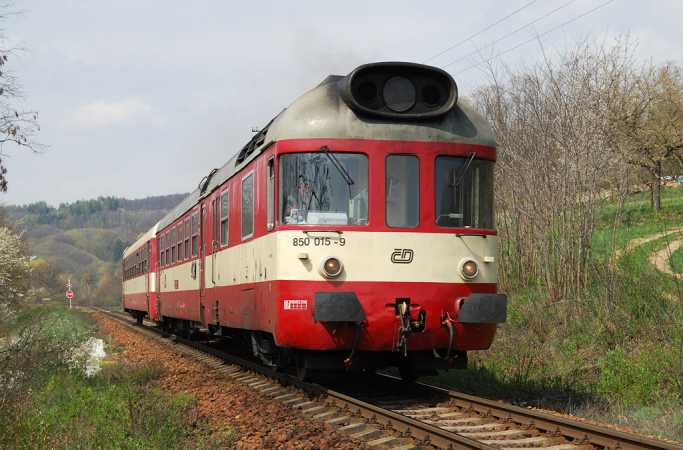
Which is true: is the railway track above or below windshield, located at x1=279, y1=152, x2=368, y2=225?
below

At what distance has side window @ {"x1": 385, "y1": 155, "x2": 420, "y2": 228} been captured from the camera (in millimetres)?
8984

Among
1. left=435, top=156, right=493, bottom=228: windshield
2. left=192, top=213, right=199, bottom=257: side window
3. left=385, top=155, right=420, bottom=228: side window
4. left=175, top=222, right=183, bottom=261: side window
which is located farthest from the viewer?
left=175, top=222, right=183, bottom=261: side window

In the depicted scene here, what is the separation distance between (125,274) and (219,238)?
79.8 feet

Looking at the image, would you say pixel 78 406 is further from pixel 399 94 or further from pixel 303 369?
pixel 399 94

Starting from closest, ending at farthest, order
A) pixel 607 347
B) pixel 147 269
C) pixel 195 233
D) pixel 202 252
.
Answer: pixel 607 347 < pixel 202 252 < pixel 195 233 < pixel 147 269

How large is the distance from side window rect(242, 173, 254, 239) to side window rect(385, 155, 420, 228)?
2.25 meters

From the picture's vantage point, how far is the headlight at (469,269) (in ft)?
29.5

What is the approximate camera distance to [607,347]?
1177 centimetres

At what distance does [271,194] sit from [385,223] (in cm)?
140

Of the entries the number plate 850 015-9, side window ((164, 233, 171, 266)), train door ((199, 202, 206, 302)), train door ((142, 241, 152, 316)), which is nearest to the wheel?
the number plate 850 015-9

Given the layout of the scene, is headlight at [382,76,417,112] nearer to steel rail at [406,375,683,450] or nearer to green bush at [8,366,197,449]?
steel rail at [406,375,683,450]

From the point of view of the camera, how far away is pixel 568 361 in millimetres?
11461

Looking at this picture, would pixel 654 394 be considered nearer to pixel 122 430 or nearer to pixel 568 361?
pixel 568 361

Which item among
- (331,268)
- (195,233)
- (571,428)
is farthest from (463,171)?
(195,233)
